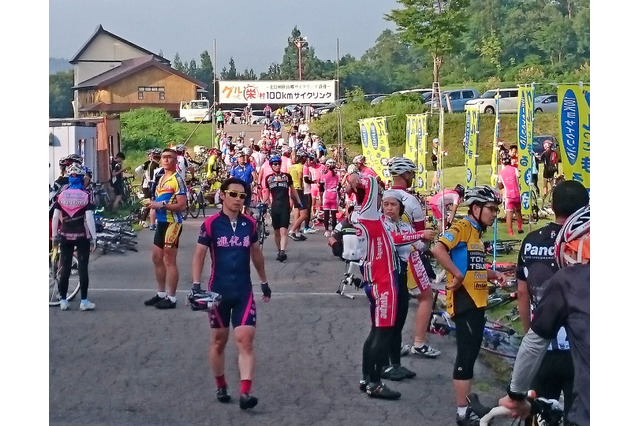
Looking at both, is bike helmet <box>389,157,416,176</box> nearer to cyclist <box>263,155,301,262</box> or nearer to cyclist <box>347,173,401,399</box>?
cyclist <box>347,173,401,399</box>

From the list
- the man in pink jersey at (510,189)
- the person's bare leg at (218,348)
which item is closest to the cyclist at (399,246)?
the person's bare leg at (218,348)

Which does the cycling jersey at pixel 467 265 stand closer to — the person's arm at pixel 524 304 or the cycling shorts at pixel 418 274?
the person's arm at pixel 524 304

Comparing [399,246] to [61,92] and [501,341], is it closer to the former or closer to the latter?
[501,341]

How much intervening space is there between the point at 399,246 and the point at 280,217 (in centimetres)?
594

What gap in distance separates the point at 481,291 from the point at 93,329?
154 inches

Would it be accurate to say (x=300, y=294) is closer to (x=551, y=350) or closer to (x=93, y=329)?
(x=93, y=329)

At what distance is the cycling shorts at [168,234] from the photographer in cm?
905

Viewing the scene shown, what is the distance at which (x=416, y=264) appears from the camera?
7105 millimetres

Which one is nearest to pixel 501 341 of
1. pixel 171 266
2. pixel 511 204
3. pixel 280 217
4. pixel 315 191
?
pixel 171 266

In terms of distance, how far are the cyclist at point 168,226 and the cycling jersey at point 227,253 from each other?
272cm

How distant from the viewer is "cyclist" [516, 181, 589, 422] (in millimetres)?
4418
